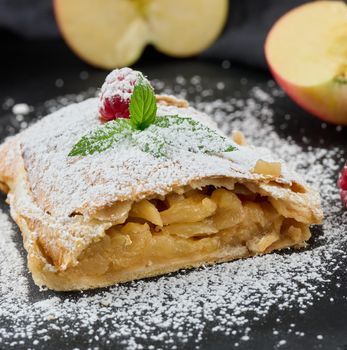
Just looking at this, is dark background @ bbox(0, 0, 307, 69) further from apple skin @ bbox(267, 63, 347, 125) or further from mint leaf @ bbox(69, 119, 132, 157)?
mint leaf @ bbox(69, 119, 132, 157)

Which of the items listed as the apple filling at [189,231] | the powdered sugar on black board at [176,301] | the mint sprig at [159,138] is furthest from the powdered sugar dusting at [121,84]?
the powdered sugar on black board at [176,301]

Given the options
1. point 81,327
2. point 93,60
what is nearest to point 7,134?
point 93,60

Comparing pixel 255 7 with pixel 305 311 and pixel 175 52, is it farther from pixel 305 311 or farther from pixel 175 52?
pixel 305 311

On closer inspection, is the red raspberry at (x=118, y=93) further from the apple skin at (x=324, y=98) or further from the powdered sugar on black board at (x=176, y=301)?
the apple skin at (x=324, y=98)

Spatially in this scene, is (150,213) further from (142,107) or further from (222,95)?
(222,95)

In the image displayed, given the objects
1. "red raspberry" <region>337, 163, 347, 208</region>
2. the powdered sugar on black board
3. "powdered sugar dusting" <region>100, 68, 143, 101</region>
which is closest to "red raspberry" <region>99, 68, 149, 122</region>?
"powdered sugar dusting" <region>100, 68, 143, 101</region>

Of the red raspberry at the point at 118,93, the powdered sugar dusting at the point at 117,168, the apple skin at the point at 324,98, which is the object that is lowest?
the apple skin at the point at 324,98
